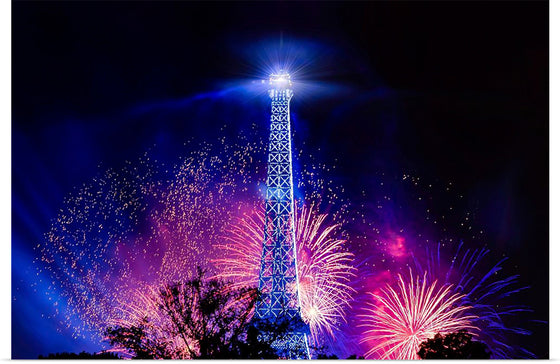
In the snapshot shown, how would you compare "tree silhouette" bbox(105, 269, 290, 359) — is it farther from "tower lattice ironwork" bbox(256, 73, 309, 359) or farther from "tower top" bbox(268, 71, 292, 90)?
"tower top" bbox(268, 71, 292, 90)

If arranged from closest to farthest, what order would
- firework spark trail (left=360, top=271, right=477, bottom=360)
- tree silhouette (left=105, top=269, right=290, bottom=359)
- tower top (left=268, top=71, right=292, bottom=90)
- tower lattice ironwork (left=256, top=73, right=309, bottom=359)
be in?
tree silhouette (left=105, top=269, right=290, bottom=359) → tower lattice ironwork (left=256, top=73, right=309, bottom=359) → tower top (left=268, top=71, right=292, bottom=90) → firework spark trail (left=360, top=271, right=477, bottom=360)

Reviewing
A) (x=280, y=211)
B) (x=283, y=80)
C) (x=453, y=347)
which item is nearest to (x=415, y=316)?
(x=453, y=347)

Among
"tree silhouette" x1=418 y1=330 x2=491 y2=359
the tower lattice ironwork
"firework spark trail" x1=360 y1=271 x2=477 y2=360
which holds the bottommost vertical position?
"tree silhouette" x1=418 y1=330 x2=491 y2=359

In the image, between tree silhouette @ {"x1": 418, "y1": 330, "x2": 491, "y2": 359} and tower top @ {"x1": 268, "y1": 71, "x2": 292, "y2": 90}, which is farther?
tower top @ {"x1": 268, "y1": 71, "x2": 292, "y2": 90}

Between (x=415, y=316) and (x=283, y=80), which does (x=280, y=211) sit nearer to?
(x=283, y=80)

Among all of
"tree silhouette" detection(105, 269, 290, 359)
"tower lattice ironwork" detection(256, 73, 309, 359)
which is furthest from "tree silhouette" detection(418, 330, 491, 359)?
"tree silhouette" detection(105, 269, 290, 359)
